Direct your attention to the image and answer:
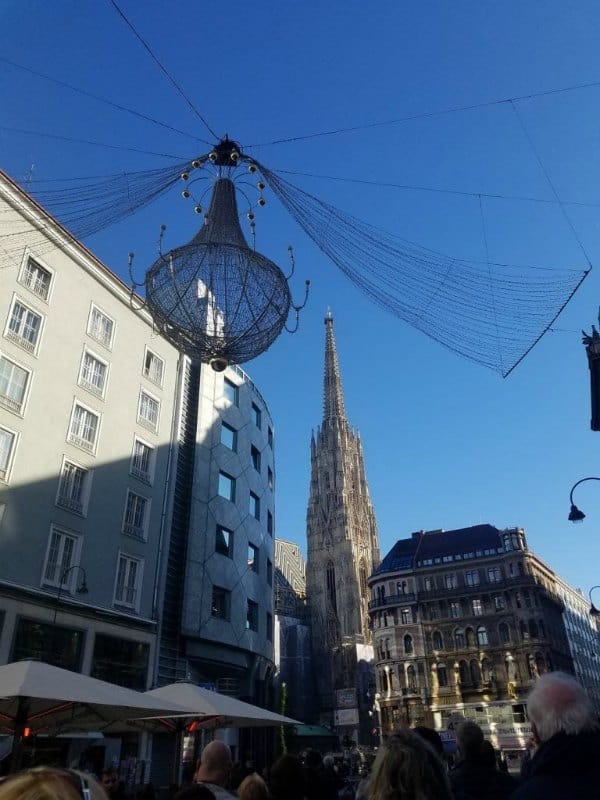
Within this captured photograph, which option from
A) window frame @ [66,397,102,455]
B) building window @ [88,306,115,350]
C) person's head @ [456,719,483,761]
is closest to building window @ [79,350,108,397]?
window frame @ [66,397,102,455]

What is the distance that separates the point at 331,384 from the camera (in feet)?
408

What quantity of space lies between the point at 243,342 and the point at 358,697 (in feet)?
292

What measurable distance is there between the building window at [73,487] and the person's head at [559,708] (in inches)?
859

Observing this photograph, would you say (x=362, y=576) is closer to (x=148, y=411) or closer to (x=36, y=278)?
(x=148, y=411)

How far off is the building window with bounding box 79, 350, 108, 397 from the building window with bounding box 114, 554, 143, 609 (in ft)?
23.9

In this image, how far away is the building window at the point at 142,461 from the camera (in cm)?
2612

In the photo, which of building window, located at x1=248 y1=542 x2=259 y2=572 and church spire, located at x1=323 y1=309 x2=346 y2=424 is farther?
church spire, located at x1=323 y1=309 x2=346 y2=424

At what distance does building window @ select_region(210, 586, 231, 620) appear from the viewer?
89.6 ft

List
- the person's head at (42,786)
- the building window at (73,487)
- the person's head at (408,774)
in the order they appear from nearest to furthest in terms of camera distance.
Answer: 1. the person's head at (42,786)
2. the person's head at (408,774)
3. the building window at (73,487)

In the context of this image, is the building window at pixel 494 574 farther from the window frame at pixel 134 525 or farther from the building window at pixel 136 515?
the building window at pixel 136 515

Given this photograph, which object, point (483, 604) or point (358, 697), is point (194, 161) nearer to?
A: point (483, 604)

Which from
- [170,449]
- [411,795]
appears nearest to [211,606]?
[170,449]

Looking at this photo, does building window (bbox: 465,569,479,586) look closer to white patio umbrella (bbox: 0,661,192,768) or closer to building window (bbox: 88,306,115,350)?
building window (bbox: 88,306,115,350)

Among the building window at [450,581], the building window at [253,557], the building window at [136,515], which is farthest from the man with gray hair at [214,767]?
the building window at [450,581]
